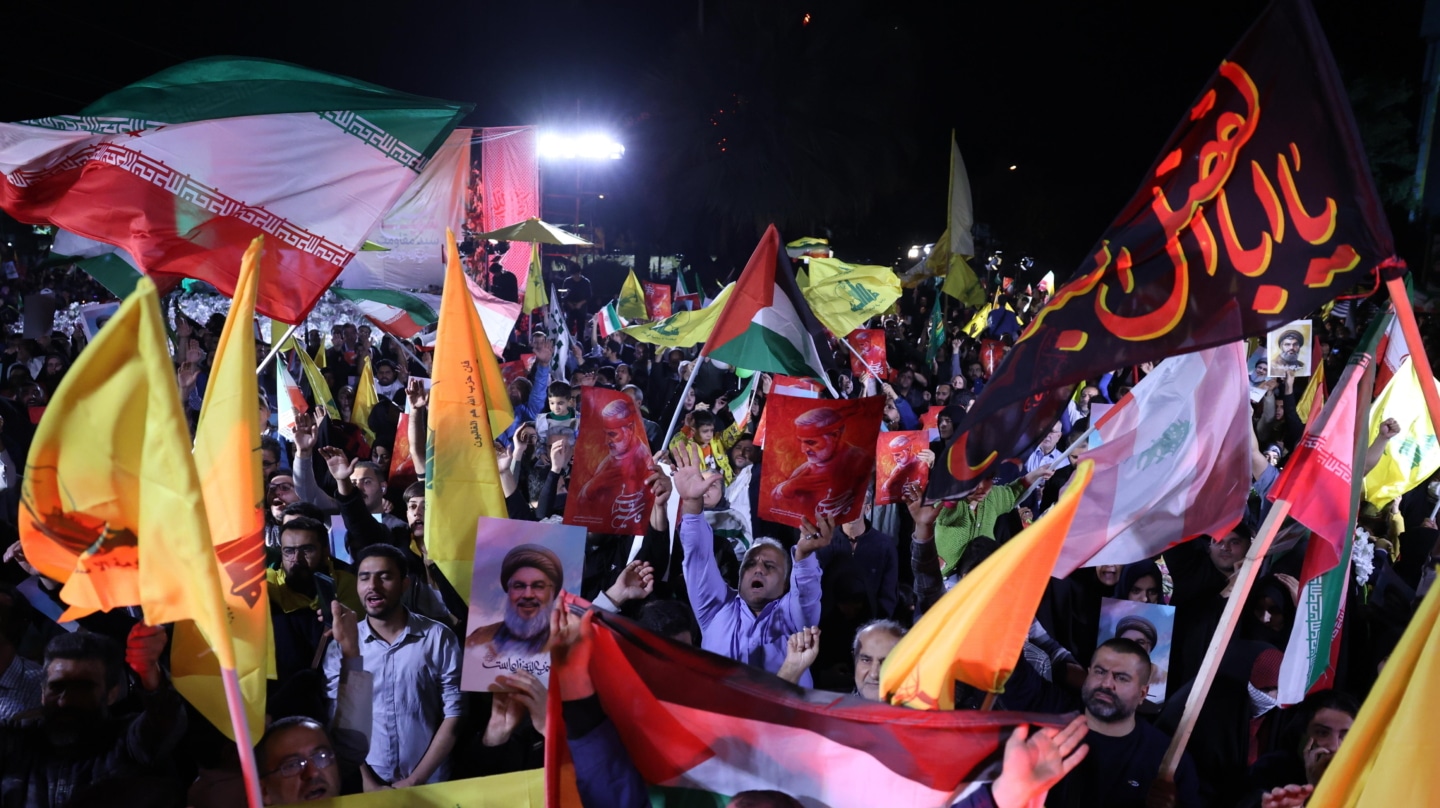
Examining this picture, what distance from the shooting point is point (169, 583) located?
9.76 ft

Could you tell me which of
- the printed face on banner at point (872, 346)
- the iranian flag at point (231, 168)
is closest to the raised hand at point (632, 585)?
the iranian flag at point (231, 168)

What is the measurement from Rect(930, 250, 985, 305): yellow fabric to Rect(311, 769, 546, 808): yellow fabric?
16.2m

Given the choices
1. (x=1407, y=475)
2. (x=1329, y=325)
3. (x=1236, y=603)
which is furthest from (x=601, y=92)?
(x=1236, y=603)

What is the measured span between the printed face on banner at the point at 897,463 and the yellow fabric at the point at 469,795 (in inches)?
171

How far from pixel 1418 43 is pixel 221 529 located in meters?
39.5

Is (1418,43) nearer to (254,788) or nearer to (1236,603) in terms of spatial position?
(1236,603)

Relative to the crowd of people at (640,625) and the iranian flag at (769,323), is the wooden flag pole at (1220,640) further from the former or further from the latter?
the iranian flag at (769,323)

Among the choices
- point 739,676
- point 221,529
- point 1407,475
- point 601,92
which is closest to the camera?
point 739,676

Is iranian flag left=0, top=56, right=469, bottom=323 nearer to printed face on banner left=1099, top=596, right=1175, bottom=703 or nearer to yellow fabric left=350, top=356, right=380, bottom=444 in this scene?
printed face on banner left=1099, top=596, right=1175, bottom=703

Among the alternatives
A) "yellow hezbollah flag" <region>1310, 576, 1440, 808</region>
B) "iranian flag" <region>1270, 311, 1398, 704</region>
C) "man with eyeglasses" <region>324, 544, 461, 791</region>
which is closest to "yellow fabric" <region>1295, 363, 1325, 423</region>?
"iranian flag" <region>1270, 311, 1398, 704</region>

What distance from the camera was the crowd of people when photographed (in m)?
3.58

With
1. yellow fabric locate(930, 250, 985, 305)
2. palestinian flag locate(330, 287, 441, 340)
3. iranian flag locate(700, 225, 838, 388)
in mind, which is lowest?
iranian flag locate(700, 225, 838, 388)

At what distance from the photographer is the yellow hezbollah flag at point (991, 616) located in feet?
10.5

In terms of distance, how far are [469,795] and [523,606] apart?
872mm
